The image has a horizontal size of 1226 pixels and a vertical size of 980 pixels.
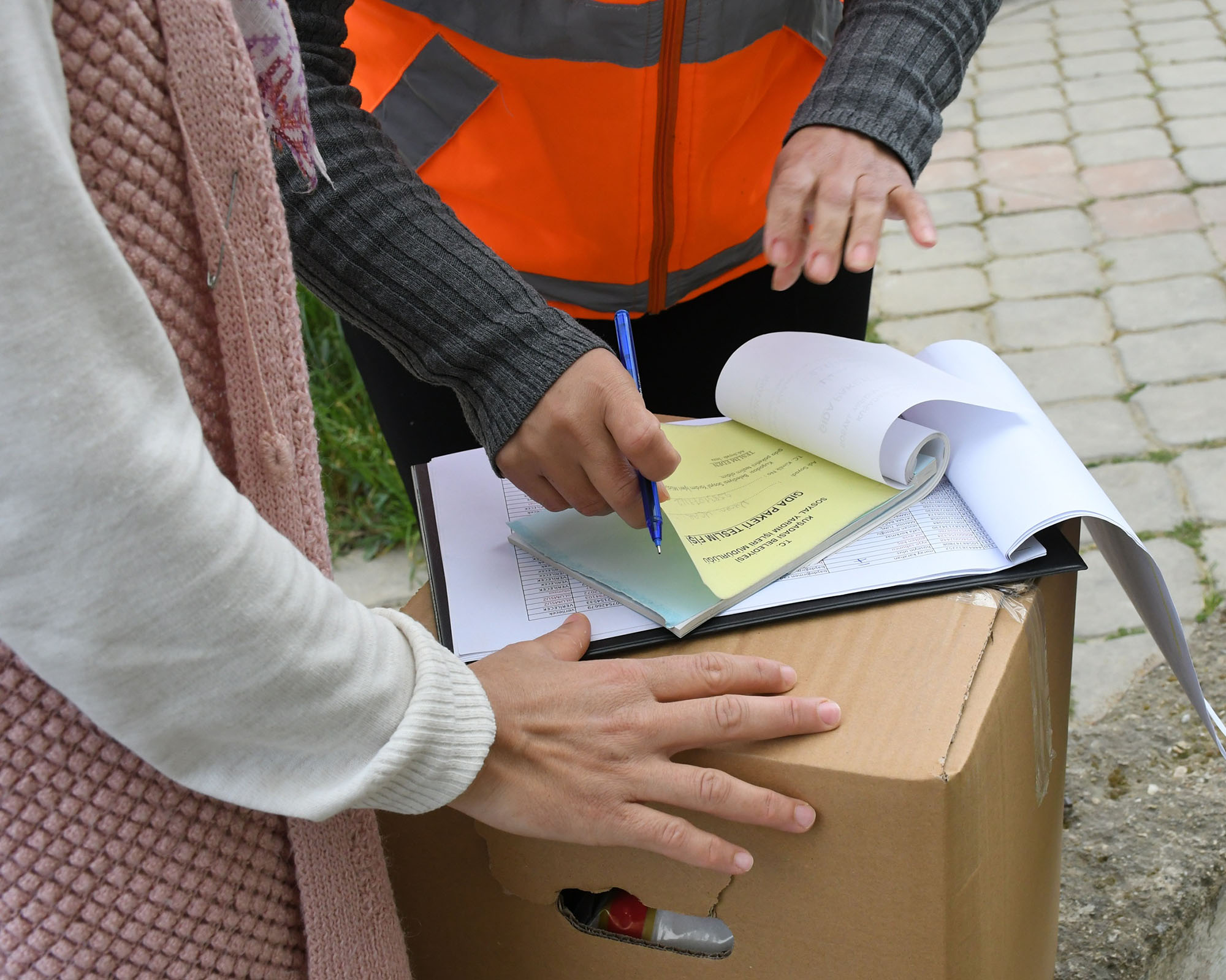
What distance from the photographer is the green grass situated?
2477 millimetres

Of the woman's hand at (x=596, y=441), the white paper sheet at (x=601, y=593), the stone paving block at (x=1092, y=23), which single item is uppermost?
the woman's hand at (x=596, y=441)

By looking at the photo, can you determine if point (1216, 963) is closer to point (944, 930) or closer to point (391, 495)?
point (944, 930)

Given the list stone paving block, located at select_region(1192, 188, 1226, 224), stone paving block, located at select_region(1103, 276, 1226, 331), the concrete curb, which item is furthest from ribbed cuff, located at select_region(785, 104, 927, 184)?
stone paving block, located at select_region(1192, 188, 1226, 224)

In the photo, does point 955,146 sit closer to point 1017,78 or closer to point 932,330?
point 1017,78

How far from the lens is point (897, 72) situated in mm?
1043

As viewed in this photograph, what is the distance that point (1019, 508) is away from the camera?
837 millimetres

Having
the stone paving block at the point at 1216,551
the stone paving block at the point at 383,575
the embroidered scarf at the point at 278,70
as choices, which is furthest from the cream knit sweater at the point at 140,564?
the stone paving block at the point at 1216,551

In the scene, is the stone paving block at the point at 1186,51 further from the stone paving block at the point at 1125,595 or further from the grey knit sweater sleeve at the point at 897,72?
the grey knit sweater sleeve at the point at 897,72

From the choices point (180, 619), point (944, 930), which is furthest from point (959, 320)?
point (180, 619)

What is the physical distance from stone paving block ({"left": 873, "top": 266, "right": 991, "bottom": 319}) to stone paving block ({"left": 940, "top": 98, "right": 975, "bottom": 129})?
3.07 feet

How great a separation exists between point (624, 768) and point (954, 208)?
10.2ft

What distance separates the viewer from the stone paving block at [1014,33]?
4379 millimetres

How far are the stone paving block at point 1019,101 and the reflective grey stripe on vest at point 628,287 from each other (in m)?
3.09

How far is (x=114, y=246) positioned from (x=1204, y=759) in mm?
1450
